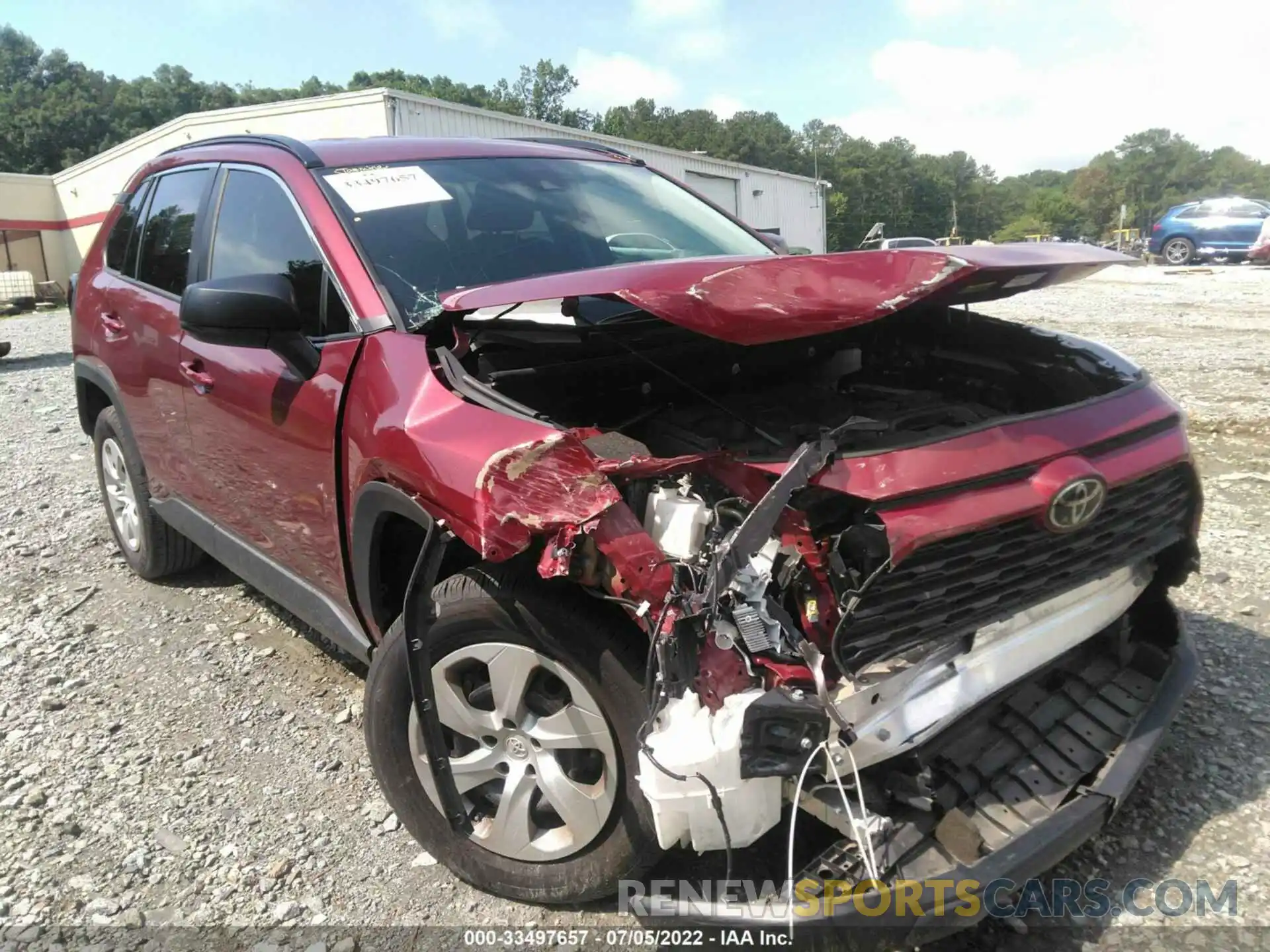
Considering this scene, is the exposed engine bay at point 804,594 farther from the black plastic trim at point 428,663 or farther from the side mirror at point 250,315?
the side mirror at point 250,315

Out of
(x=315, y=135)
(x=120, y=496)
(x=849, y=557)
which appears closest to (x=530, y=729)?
(x=849, y=557)

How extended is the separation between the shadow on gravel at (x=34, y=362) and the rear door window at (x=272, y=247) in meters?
11.0

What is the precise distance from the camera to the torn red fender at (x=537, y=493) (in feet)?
6.15

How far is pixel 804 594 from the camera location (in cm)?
189

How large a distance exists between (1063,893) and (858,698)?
957 mm

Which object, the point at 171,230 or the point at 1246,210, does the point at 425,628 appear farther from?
the point at 1246,210

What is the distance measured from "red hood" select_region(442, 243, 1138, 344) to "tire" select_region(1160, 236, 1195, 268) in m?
27.5

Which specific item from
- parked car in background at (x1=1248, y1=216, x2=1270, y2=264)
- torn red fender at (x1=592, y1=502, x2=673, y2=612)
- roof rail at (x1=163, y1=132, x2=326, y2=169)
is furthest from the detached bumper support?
parked car in background at (x1=1248, y1=216, x2=1270, y2=264)

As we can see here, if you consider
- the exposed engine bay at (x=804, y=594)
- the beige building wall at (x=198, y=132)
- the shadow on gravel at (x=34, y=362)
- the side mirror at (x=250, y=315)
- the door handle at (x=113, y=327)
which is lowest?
the shadow on gravel at (x=34, y=362)

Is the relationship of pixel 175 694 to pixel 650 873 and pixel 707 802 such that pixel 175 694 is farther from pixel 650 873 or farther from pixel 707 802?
pixel 707 802

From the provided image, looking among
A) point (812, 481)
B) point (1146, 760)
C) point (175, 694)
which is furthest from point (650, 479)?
point (175, 694)

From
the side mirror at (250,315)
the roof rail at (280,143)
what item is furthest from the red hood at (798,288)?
the roof rail at (280,143)

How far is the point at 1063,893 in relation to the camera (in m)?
2.26

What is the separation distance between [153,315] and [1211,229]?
28.1m
